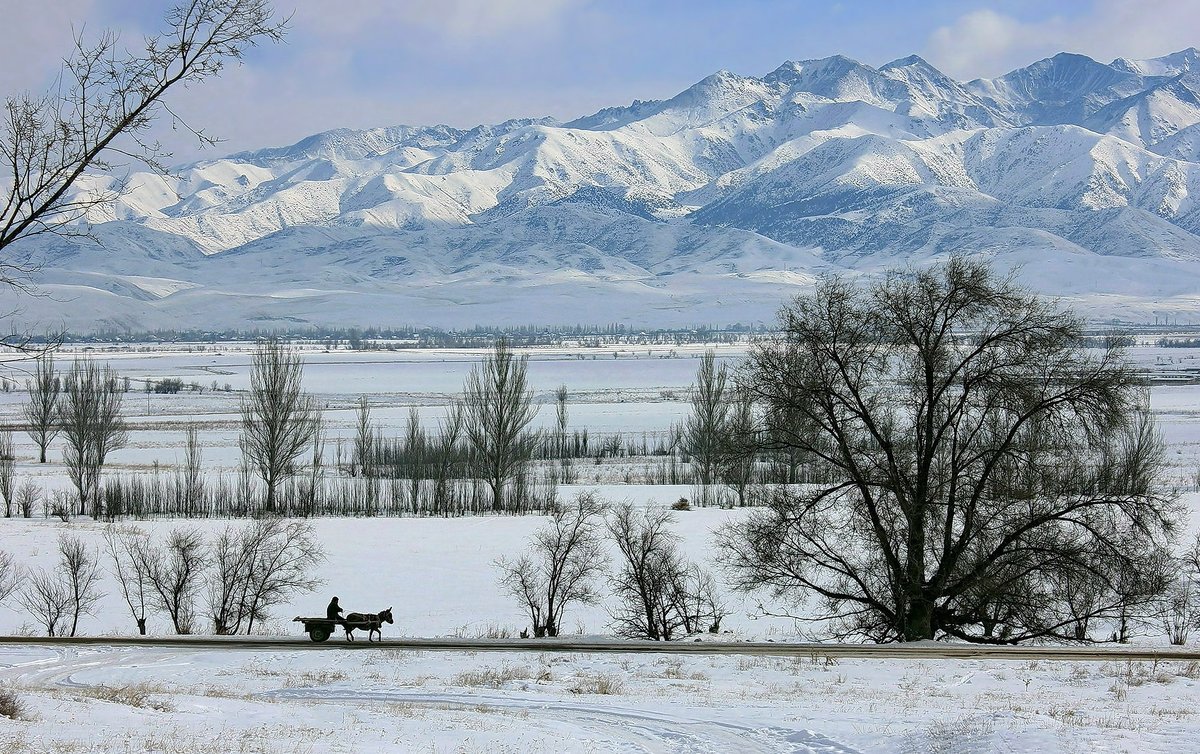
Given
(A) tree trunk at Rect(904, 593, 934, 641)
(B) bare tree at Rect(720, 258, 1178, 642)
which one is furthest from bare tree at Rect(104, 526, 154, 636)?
(A) tree trunk at Rect(904, 593, 934, 641)

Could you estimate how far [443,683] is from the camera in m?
18.0

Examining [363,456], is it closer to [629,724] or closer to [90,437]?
[90,437]

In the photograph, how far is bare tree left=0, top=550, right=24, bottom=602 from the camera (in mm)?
33906

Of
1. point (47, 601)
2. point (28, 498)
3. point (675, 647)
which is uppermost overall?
point (28, 498)

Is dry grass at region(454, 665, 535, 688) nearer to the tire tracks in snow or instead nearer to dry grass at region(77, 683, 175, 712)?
the tire tracks in snow

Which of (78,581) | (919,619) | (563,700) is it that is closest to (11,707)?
(563,700)

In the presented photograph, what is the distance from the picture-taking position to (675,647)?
865 inches

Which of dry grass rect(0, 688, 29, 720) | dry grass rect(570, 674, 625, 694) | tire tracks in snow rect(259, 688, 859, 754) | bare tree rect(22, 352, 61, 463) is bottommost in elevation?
dry grass rect(570, 674, 625, 694)

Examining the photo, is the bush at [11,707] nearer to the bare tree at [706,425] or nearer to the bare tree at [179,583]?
the bare tree at [179,583]

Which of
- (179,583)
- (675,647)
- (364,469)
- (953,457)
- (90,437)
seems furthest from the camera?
(364,469)

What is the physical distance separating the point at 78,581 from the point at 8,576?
8074 millimetres

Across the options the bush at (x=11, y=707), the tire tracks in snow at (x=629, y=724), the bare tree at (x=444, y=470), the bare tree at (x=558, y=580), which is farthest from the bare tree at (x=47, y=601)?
the bare tree at (x=444, y=470)

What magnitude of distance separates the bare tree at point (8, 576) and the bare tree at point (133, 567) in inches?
126

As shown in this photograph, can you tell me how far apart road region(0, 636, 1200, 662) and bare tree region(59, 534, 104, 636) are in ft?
25.3
